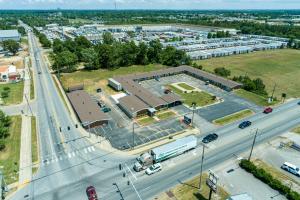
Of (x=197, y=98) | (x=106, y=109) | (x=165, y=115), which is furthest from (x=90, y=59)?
(x=165, y=115)

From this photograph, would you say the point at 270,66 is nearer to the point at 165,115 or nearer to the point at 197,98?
the point at 197,98

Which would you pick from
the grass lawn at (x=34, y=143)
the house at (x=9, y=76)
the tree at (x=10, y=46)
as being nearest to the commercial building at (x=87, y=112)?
the grass lawn at (x=34, y=143)

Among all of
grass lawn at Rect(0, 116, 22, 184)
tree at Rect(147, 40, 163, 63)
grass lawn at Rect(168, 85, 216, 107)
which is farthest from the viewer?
tree at Rect(147, 40, 163, 63)

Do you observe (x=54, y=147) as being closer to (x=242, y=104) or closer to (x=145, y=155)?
(x=145, y=155)

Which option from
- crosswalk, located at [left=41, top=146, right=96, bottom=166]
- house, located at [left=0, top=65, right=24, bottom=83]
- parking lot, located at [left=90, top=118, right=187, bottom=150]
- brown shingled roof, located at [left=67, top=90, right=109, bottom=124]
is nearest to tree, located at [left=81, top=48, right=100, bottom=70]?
house, located at [left=0, top=65, right=24, bottom=83]

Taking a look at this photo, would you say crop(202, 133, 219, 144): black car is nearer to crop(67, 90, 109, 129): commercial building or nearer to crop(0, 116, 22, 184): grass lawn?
crop(67, 90, 109, 129): commercial building
